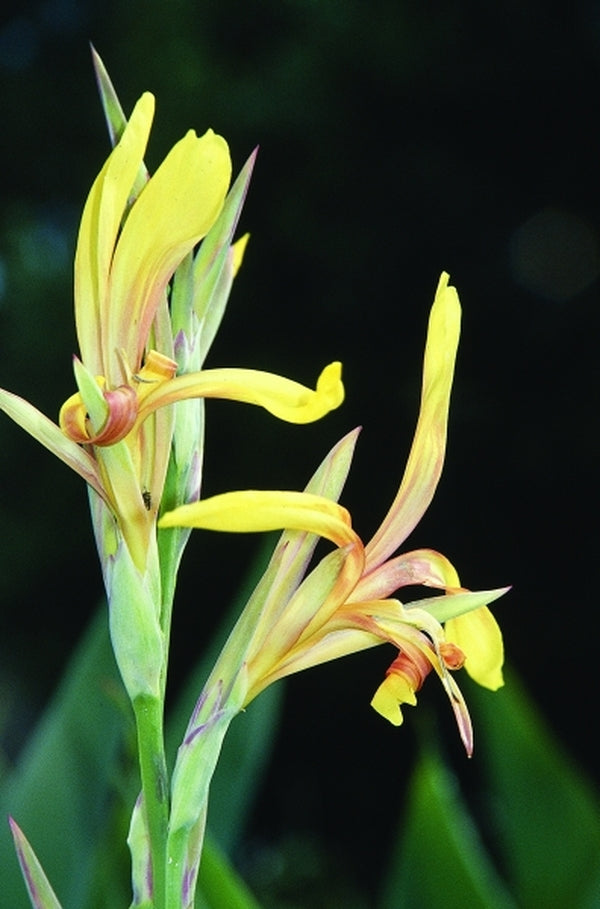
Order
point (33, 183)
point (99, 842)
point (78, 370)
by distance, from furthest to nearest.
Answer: point (33, 183) < point (99, 842) < point (78, 370)

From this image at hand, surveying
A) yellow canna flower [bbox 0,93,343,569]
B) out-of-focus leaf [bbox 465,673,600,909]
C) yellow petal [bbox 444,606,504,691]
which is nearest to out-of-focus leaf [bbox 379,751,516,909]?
out-of-focus leaf [bbox 465,673,600,909]

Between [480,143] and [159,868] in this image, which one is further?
[480,143]

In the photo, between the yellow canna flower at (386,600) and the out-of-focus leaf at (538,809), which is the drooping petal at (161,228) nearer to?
the yellow canna flower at (386,600)

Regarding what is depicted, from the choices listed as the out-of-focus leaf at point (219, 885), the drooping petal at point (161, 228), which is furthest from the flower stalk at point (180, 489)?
the out-of-focus leaf at point (219, 885)

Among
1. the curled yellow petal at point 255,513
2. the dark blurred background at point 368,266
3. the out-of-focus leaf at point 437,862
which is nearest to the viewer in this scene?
the curled yellow petal at point 255,513

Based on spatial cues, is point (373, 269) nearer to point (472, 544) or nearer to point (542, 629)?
point (472, 544)

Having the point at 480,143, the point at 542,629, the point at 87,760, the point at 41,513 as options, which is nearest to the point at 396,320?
the point at 480,143
